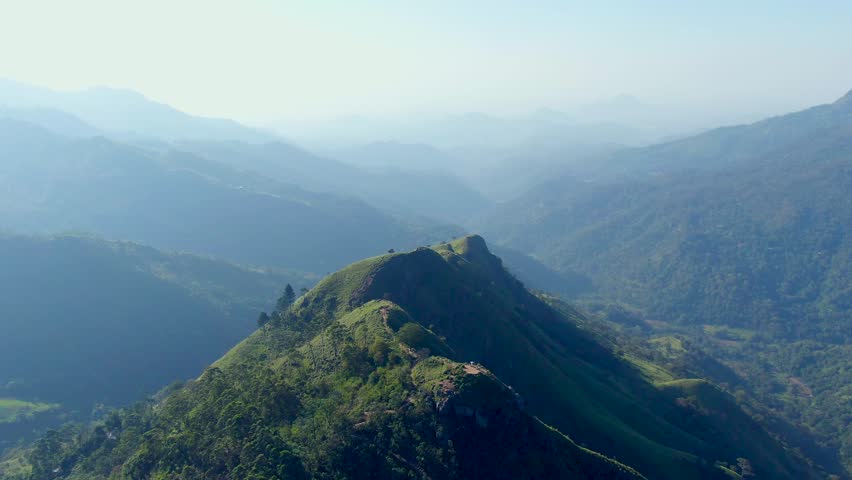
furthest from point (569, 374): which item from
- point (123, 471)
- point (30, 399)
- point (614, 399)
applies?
point (30, 399)

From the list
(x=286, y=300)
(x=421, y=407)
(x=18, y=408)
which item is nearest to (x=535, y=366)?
(x=421, y=407)

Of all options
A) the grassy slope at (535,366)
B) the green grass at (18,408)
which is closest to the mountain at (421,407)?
the grassy slope at (535,366)

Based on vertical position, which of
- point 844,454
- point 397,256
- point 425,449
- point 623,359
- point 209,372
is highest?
point 397,256

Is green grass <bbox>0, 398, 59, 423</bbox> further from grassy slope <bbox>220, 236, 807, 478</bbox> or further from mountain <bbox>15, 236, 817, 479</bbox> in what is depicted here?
grassy slope <bbox>220, 236, 807, 478</bbox>

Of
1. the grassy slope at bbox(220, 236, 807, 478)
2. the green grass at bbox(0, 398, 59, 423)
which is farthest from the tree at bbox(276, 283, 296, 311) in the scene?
the green grass at bbox(0, 398, 59, 423)

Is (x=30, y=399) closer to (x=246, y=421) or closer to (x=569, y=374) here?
(x=246, y=421)

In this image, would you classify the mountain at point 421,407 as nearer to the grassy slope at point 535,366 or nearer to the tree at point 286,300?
the grassy slope at point 535,366

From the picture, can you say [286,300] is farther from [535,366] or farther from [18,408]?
[18,408]
